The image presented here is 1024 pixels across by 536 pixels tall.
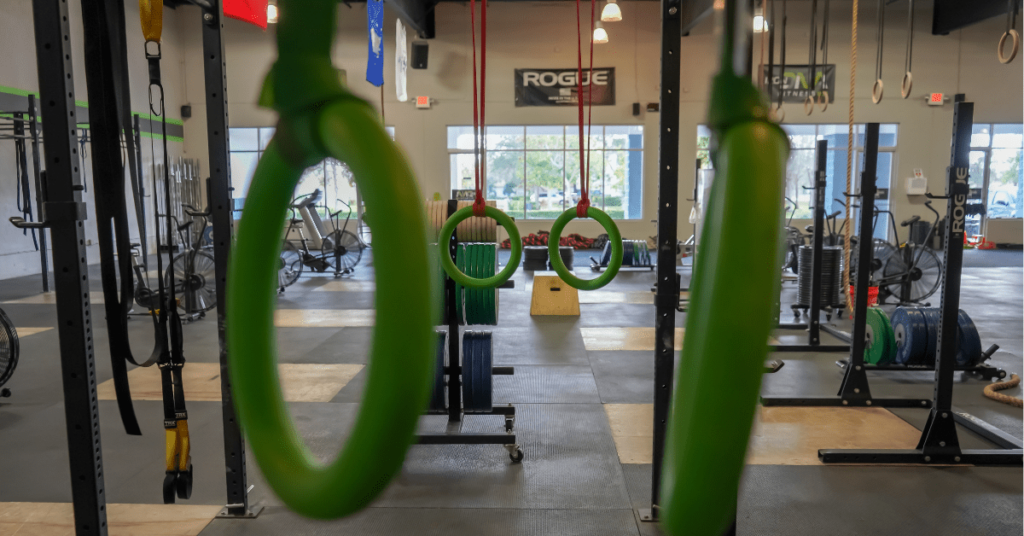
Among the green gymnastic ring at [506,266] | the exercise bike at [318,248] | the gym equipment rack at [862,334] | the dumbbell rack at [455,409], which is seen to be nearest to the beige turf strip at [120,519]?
the dumbbell rack at [455,409]

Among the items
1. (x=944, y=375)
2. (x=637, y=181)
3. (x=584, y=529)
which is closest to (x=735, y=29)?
(x=584, y=529)

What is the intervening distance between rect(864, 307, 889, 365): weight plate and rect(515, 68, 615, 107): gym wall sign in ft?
32.8

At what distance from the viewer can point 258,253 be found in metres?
0.48

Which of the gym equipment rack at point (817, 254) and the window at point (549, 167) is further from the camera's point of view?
the window at point (549, 167)

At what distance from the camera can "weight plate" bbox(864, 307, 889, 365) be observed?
169 inches

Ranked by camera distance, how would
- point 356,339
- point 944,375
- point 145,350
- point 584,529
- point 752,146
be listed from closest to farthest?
point 752,146 → point 584,529 → point 944,375 → point 145,350 → point 356,339

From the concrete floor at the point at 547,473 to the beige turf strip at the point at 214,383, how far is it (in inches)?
6.3

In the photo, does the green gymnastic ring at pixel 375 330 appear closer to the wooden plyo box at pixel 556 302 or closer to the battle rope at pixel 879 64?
the battle rope at pixel 879 64

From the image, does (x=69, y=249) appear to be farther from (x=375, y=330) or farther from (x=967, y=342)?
(x=967, y=342)

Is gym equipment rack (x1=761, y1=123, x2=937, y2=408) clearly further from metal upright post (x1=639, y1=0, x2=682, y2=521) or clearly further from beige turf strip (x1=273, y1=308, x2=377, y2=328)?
beige turf strip (x1=273, y1=308, x2=377, y2=328)

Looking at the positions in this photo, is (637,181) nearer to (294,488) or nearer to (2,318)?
(2,318)

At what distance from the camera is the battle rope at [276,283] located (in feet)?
1.18

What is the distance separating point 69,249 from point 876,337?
453 cm

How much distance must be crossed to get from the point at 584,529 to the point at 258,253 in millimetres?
2287
